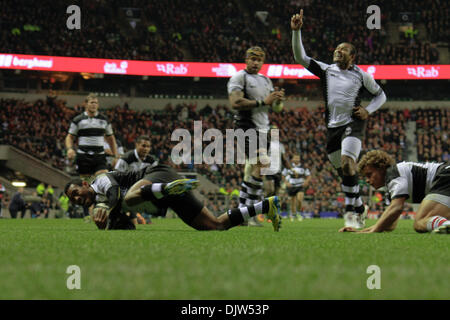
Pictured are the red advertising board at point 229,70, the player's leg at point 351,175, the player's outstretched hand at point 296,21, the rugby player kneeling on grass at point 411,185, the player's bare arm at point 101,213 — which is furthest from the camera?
the red advertising board at point 229,70

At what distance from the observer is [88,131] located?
8.78 metres

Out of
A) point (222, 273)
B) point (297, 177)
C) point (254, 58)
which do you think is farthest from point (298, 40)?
point (297, 177)

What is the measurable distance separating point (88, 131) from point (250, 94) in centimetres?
283

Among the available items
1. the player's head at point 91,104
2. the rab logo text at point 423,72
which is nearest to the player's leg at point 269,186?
the player's head at point 91,104

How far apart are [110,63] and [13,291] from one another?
96.8ft

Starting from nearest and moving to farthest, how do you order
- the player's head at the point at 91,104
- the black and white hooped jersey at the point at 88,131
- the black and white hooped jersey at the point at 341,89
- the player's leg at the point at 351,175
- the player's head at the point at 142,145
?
the player's leg at the point at 351,175, the black and white hooped jersey at the point at 341,89, the player's head at the point at 142,145, the player's head at the point at 91,104, the black and white hooped jersey at the point at 88,131

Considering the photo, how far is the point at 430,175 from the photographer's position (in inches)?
206

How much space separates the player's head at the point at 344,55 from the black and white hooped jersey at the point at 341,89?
96 mm

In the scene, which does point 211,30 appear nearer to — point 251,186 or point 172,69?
point 172,69

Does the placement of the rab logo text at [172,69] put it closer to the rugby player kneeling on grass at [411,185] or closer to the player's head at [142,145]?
the player's head at [142,145]

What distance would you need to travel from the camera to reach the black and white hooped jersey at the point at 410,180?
16.4 feet

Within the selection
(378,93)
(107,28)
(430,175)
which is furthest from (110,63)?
(430,175)

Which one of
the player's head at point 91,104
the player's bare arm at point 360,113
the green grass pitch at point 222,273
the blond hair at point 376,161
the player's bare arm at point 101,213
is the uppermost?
the player's head at point 91,104
